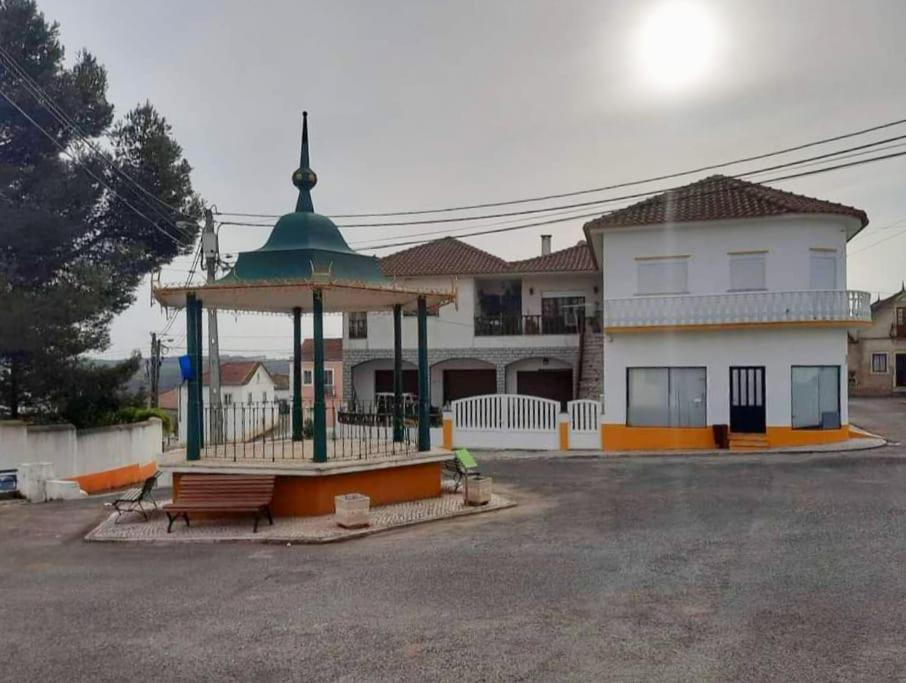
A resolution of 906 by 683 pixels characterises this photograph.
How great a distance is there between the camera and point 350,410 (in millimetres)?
22422

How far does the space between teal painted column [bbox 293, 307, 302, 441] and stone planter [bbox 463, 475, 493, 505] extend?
4.98m

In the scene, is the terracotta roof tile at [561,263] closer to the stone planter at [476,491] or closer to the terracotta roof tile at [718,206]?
the terracotta roof tile at [718,206]

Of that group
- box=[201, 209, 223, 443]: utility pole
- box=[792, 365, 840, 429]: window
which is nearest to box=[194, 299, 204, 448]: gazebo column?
box=[201, 209, 223, 443]: utility pole

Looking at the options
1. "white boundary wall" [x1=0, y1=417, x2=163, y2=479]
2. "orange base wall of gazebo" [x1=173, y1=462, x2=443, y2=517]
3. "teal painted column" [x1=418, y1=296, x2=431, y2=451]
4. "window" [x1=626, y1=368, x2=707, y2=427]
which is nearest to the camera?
"orange base wall of gazebo" [x1=173, y1=462, x2=443, y2=517]

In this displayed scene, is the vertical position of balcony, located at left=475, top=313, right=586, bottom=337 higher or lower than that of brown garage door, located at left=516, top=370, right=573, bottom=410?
higher

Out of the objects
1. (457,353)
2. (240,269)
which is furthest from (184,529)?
(457,353)

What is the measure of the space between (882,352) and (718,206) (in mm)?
34792

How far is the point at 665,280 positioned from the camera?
2150 centimetres

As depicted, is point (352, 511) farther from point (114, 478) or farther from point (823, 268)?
point (823, 268)

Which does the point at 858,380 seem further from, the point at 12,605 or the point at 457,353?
the point at 12,605

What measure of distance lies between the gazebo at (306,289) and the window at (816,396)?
1235 cm

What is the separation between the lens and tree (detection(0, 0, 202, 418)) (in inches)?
733

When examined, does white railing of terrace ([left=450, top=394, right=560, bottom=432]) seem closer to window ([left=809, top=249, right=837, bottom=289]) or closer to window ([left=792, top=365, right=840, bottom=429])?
window ([left=792, top=365, right=840, bottom=429])

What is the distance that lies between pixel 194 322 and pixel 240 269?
1282 mm
